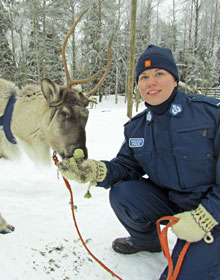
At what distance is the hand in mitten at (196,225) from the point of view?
144 cm

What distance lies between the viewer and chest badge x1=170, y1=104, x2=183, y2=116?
5.87 ft

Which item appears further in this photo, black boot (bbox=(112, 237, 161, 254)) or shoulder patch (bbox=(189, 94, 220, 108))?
black boot (bbox=(112, 237, 161, 254))

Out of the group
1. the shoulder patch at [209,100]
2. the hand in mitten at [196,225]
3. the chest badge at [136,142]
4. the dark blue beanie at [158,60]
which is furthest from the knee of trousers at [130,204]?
the dark blue beanie at [158,60]

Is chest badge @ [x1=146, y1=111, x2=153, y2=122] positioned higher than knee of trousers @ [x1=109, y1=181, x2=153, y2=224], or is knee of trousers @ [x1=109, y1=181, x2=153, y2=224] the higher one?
chest badge @ [x1=146, y1=111, x2=153, y2=122]

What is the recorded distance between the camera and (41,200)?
10.1 ft

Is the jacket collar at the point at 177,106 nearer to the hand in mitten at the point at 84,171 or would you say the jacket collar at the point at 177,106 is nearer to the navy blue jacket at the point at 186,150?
the navy blue jacket at the point at 186,150

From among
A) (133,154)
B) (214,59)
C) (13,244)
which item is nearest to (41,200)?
(13,244)

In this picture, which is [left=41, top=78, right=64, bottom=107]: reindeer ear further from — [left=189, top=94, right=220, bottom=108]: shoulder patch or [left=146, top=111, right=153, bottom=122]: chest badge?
[left=189, top=94, right=220, bottom=108]: shoulder patch

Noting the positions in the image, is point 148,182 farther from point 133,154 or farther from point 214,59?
point 214,59

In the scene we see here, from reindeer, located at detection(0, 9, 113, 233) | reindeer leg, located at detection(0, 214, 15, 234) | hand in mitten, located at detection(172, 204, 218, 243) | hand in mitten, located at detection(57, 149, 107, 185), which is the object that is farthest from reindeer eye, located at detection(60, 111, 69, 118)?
hand in mitten, located at detection(172, 204, 218, 243)

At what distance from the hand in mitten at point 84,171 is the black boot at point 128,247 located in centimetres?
63

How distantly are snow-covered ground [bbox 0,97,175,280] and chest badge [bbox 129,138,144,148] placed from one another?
980mm

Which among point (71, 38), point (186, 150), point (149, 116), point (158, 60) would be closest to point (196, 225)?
point (186, 150)

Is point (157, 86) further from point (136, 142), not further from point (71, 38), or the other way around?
point (71, 38)
